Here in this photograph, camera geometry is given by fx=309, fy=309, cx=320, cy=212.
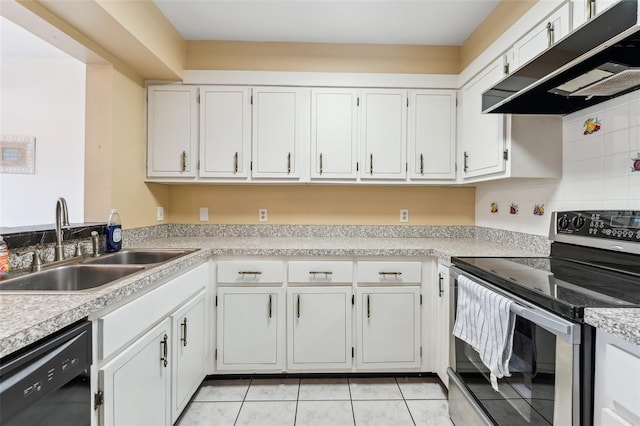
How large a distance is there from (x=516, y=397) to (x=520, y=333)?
237mm

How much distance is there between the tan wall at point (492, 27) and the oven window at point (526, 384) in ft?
5.41

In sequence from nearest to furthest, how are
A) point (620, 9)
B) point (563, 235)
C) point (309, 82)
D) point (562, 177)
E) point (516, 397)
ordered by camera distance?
point (620, 9) → point (516, 397) → point (563, 235) → point (562, 177) → point (309, 82)

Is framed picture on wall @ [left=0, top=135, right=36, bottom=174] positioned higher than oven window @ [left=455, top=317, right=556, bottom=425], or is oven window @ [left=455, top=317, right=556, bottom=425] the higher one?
framed picture on wall @ [left=0, top=135, right=36, bottom=174]

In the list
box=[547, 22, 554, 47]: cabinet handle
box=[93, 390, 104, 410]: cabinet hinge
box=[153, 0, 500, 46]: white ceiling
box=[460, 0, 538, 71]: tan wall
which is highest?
box=[153, 0, 500, 46]: white ceiling

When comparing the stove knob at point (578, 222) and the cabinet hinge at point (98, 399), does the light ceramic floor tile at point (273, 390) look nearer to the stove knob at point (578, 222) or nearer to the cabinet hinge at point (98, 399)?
the cabinet hinge at point (98, 399)

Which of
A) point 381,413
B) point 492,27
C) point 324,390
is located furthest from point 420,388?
point 492,27

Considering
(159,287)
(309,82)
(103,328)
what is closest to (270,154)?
(309,82)

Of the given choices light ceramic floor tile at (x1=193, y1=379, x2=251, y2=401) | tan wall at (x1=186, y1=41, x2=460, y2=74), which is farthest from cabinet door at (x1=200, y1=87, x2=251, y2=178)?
light ceramic floor tile at (x1=193, y1=379, x2=251, y2=401)

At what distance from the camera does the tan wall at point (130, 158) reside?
200 cm

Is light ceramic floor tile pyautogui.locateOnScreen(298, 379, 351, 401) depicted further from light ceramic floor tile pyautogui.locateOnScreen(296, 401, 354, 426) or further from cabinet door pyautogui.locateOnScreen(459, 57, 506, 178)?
cabinet door pyautogui.locateOnScreen(459, 57, 506, 178)

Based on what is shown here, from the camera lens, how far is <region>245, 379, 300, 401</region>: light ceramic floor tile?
188 cm

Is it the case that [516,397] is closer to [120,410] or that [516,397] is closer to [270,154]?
[120,410]

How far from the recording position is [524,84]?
126 cm

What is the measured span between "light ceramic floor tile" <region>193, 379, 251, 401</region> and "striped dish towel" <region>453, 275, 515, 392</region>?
1356 millimetres
